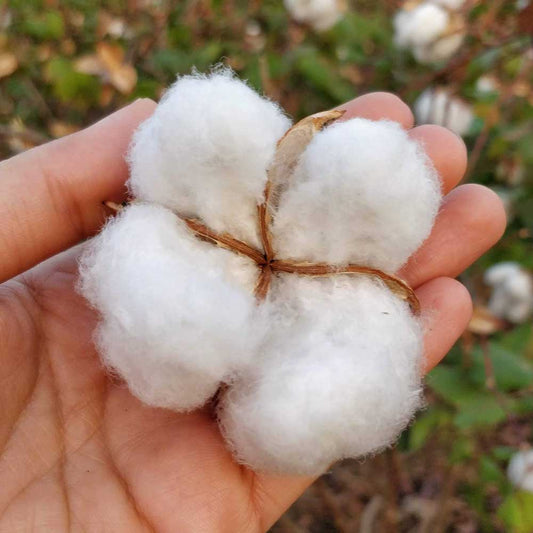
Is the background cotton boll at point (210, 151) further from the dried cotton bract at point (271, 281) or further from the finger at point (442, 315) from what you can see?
the finger at point (442, 315)

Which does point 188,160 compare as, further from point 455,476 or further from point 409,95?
point 455,476

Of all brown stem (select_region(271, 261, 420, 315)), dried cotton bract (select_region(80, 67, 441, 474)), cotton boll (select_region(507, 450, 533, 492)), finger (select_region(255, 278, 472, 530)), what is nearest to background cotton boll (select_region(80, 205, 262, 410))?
dried cotton bract (select_region(80, 67, 441, 474))

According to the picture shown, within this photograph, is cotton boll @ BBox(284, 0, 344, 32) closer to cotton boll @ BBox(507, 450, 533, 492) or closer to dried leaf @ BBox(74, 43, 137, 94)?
dried leaf @ BBox(74, 43, 137, 94)

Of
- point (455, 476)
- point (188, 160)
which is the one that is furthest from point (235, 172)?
point (455, 476)

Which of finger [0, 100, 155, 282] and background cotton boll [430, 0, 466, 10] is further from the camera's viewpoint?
background cotton boll [430, 0, 466, 10]

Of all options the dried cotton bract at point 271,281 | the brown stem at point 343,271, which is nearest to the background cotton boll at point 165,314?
the dried cotton bract at point 271,281

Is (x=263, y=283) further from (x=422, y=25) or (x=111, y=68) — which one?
(x=422, y=25)
